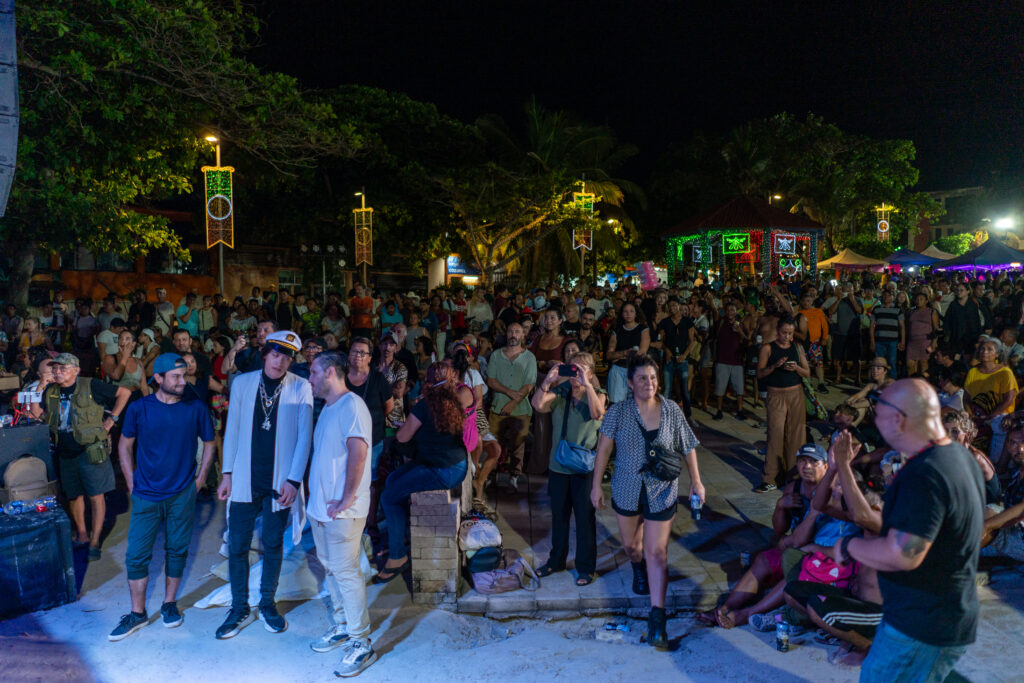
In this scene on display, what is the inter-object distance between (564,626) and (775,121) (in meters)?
39.9

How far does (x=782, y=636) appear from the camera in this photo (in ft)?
13.8

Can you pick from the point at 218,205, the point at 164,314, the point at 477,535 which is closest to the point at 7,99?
the point at 477,535

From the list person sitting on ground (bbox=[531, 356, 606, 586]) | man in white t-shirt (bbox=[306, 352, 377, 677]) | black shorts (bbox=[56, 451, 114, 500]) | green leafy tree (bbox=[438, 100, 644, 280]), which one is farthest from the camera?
green leafy tree (bbox=[438, 100, 644, 280])

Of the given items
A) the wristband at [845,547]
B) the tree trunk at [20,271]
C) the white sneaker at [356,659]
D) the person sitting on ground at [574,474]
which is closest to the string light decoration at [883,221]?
the tree trunk at [20,271]

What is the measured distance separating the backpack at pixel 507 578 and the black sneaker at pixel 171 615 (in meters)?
1.96

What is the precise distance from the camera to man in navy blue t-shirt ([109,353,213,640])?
14.5 ft

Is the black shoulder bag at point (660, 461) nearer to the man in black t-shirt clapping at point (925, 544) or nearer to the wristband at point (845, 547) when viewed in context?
the wristband at point (845, 547)

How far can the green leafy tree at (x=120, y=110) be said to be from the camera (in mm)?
9258

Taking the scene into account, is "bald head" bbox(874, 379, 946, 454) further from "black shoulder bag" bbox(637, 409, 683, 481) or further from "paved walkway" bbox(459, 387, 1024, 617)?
"paved walkway" bbox(459, 387, 1024, 617)

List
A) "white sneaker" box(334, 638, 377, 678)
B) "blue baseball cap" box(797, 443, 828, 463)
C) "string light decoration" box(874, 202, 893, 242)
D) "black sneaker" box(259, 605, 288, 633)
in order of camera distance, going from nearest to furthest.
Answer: "white sneaker" box(334, 638, 377, 678)
"black sneaker" box(259, 605, 288, 633)
"blue baseball cap" box(797, 443, 828, 463)
"string light decoration" box(874, 202, 893, 242)

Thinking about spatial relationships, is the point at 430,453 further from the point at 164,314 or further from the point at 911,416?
the point at 164,314

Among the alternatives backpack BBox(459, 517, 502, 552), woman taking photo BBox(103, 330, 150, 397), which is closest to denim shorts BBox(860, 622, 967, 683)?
backpack BBox(459, 517, 502, 552)

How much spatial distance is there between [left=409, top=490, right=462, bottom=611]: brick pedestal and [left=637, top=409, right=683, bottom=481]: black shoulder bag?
4.62ft

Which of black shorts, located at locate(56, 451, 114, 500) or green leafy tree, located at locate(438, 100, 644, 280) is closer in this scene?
black shorts, located at locate(56, 451, 114, 500)
